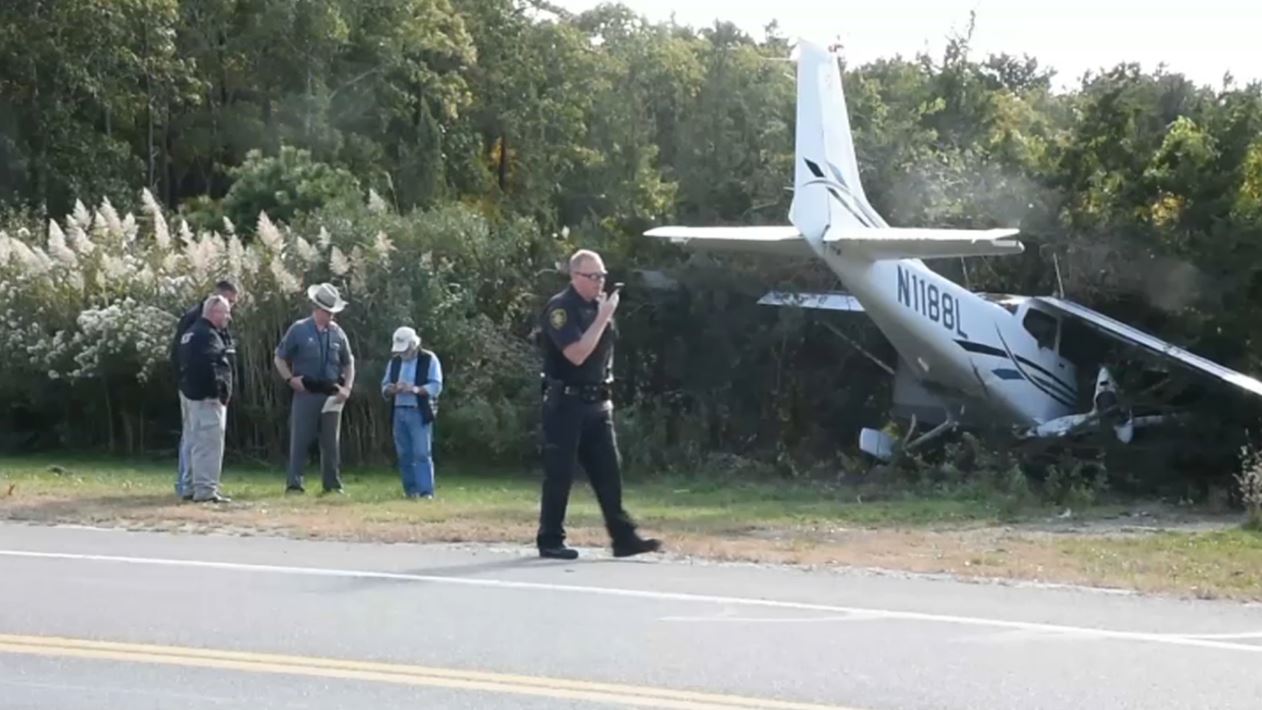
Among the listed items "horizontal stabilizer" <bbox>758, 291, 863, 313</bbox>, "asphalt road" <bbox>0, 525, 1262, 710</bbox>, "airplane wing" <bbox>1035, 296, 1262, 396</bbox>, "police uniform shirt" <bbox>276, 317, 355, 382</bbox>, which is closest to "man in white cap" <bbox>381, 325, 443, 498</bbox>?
"police uniform shirt" <bbox>276, 317, 355, 382</bbox>

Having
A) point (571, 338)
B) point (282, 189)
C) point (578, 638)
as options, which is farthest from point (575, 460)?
point (282, 189)

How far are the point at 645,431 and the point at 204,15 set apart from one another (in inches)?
959

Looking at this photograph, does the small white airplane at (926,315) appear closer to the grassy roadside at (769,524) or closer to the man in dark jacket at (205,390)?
the grassy roadside at (769,524)

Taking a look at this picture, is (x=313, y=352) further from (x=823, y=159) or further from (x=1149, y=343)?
(x=1149, y=343)

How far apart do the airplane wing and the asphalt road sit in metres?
10.1

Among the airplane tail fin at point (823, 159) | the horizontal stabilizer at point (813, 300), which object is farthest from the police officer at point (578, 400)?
the horizontal stabilizer at point (813, 300)

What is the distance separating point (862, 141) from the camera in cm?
2619

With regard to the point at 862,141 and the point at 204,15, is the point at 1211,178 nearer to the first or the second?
the point at 862,141

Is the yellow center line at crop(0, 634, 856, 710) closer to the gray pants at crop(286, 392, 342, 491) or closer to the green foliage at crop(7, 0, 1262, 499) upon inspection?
the gray pants at crop(286, 392, 342, 491)

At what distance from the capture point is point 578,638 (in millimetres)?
8805

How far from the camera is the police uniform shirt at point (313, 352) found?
57.8 feet

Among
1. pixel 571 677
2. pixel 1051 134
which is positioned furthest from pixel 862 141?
pixel 571 677

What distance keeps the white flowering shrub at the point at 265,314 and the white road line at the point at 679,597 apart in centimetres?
1159

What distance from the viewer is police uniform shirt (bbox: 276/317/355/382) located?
57.8 ft
